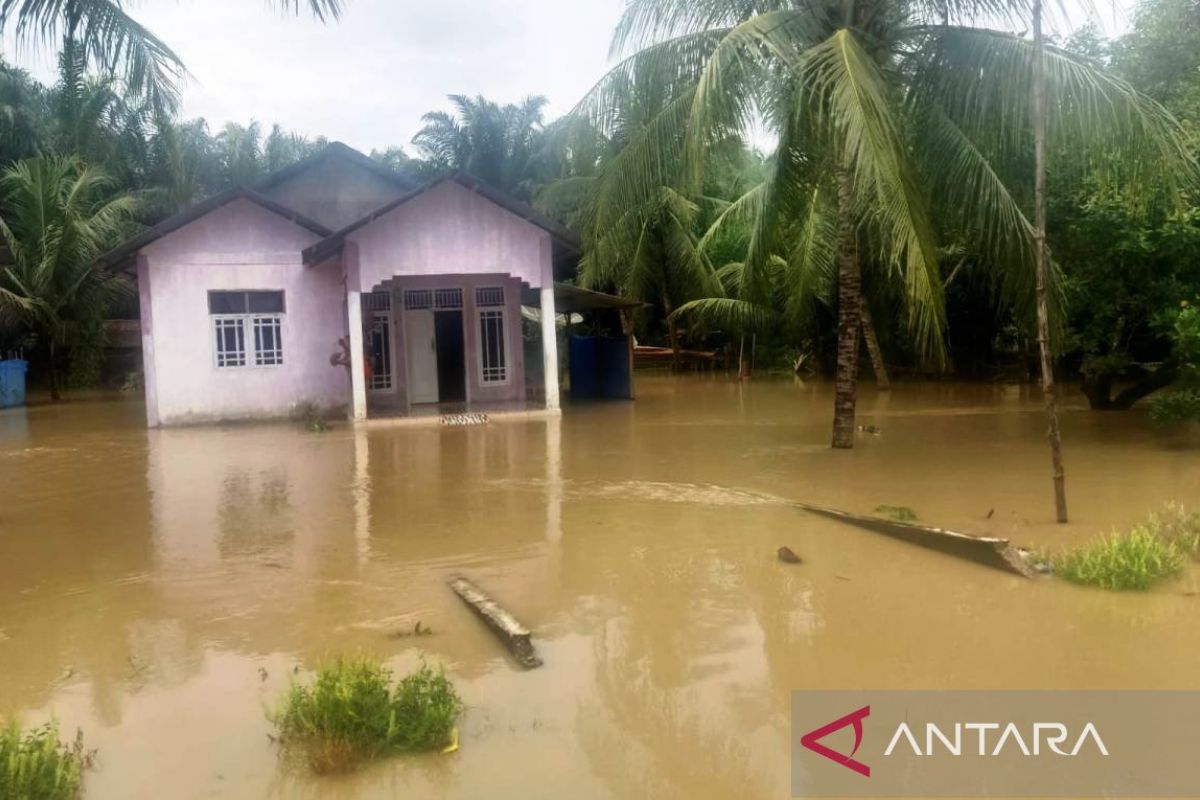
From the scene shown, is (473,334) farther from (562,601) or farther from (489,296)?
(562,601)

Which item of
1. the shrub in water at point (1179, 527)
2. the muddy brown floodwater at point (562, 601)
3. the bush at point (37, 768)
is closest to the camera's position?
the bush at point (37, 768)

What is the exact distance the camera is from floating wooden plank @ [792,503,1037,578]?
6.81m

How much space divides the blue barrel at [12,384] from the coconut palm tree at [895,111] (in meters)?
17.7

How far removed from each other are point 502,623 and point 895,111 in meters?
8.00

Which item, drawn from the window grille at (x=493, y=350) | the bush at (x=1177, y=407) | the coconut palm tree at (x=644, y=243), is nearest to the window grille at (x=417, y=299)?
the window grille at (x=493, y=350)

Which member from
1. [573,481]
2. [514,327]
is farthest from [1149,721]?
[514,327]

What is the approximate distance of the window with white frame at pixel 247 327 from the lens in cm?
1786

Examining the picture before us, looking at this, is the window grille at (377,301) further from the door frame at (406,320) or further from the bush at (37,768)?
the bush at (37,768)

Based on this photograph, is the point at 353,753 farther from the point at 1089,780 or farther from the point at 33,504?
the point at 33,504

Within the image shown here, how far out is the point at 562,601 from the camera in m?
6.55

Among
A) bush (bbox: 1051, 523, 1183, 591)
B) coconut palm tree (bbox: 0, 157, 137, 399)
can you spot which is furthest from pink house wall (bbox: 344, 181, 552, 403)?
bush (bbox: 1051, 523, 1183, 591)

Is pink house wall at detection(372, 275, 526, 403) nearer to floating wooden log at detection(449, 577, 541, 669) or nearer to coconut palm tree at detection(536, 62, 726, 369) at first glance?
coconut palm tree at detection(536, 62, 726, 369)

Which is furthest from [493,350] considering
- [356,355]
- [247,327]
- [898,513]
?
[898,513]

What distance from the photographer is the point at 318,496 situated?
10391 millimetres
